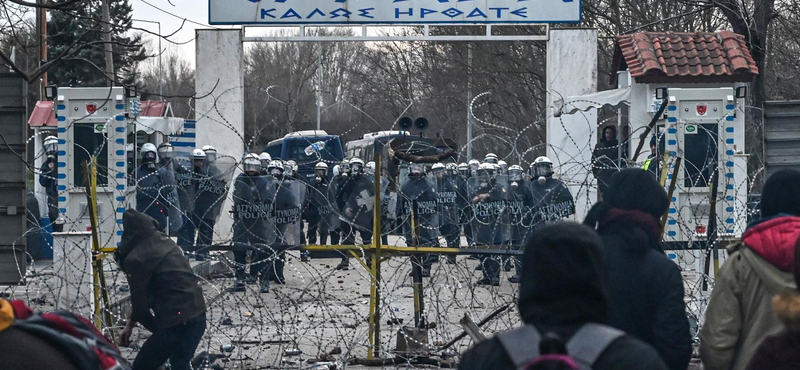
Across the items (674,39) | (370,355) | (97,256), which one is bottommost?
(370,355)

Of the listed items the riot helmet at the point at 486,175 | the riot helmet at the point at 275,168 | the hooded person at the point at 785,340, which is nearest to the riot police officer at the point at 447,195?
the riot helmet at the point at 486,175

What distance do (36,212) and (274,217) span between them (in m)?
5.76

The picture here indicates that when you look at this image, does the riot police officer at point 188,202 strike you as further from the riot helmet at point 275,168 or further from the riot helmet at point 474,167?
the riot helmet at point 474,167

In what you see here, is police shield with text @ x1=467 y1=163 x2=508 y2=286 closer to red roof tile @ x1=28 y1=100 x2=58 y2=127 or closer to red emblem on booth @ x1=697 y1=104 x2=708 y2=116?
red emblem on booth @ x1=697 y1=104 x2=708 y2=116

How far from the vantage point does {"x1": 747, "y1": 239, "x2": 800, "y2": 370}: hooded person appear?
9.53 feet

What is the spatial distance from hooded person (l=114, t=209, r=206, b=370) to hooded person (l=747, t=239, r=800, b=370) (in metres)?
3.87

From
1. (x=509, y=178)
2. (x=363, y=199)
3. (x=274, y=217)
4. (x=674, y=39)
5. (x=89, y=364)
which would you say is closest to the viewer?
(x=89, y=364)

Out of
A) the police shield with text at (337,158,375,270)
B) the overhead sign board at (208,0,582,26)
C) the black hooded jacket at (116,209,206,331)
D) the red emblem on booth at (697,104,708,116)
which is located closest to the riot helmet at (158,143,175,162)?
the police shield with text at (337,158,375,270)

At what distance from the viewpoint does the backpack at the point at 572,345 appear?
246cm

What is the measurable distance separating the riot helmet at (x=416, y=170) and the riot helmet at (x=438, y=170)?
7.9 inches

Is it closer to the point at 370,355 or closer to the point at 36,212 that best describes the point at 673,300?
the point at 370,355

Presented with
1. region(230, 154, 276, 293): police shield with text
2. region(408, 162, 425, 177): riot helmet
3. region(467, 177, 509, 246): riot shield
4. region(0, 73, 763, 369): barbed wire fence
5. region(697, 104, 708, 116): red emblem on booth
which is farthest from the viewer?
region(408, 162, 425, 177): riot helmet

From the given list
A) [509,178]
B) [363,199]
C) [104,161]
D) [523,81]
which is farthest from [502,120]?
[104,161]

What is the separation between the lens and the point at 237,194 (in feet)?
39.7
